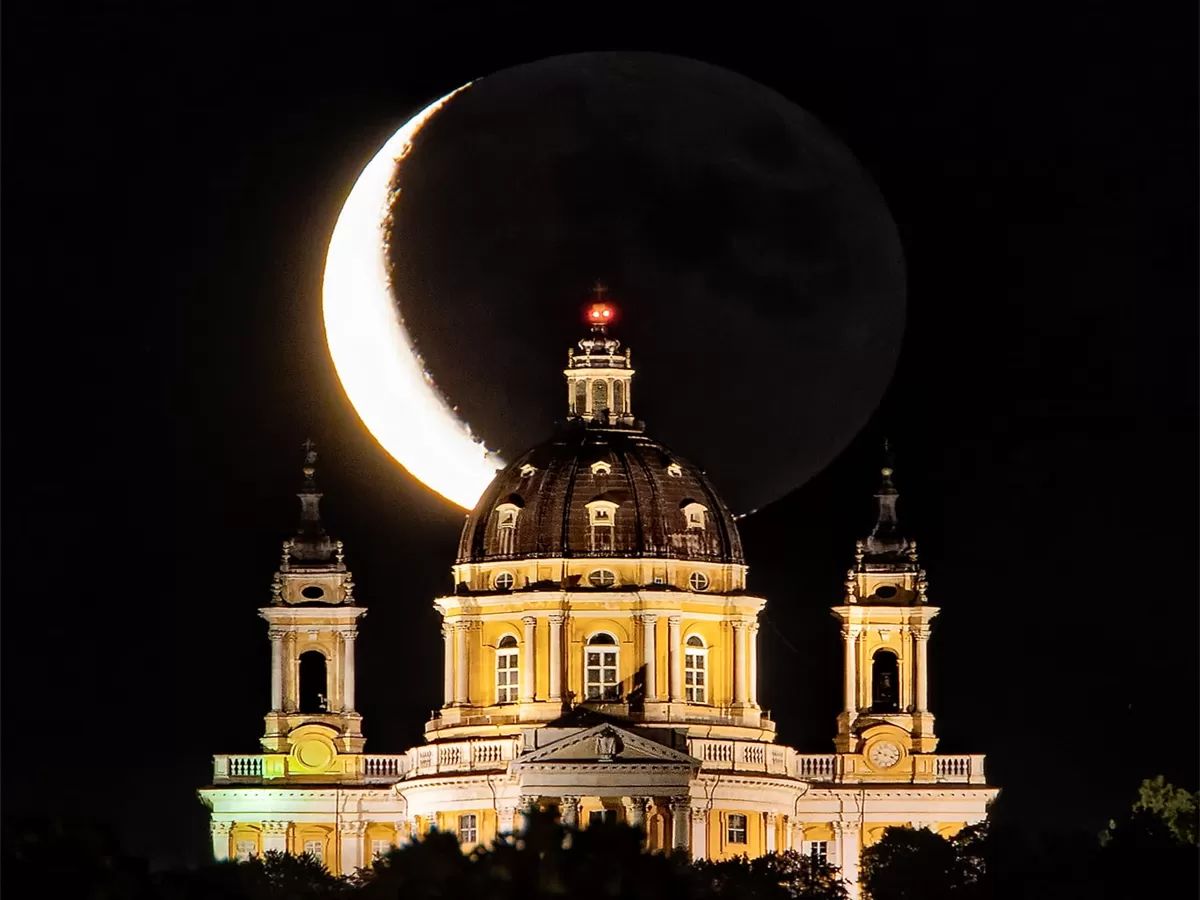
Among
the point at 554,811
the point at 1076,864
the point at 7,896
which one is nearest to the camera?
the point at 7,896

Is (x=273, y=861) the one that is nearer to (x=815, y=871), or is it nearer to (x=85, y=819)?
(x=815, y=871)

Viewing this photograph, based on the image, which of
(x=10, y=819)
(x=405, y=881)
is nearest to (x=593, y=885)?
(x=405, y=881)

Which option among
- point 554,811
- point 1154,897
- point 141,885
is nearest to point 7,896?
point 141,885

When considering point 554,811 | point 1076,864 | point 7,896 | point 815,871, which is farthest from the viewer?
point 815,871

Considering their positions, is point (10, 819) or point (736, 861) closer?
point (10, 819)

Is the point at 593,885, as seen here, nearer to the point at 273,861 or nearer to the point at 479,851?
the point at 479,851

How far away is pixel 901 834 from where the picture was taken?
197750 millimetres

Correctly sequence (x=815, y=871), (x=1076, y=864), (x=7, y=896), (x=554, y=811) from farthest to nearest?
1. (x=815, y=871)
2. (x=1076, y=864)
3. (x=554, y=811)
4. (x=7, y=896)

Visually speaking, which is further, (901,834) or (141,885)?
(901,834)

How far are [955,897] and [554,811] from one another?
56.8ft

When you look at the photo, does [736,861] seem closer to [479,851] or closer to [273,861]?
[273,861]

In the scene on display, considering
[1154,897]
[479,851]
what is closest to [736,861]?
[1154,897]

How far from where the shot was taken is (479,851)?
519 ft

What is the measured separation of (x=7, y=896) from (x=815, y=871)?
45.9 metres
